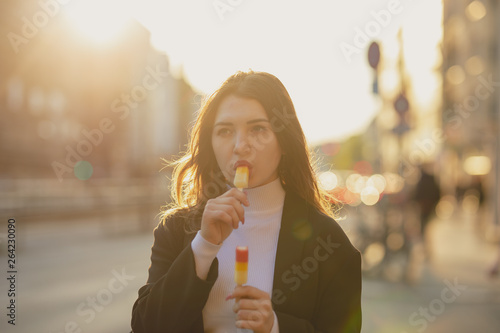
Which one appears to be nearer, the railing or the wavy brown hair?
the wavy brown hair

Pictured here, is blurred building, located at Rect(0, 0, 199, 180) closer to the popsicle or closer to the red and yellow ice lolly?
the popsicle

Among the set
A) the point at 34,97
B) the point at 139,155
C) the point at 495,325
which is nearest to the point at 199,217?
the point at 495,325

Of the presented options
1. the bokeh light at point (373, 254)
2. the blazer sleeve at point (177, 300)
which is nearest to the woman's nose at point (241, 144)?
the blazer sleeve at point (177, 300)

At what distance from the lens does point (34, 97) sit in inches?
1398

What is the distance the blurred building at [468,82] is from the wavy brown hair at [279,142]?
30.8 meters

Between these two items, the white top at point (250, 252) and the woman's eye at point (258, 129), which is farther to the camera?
the woman's eye at point (258, 129)

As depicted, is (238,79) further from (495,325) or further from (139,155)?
(139,155)

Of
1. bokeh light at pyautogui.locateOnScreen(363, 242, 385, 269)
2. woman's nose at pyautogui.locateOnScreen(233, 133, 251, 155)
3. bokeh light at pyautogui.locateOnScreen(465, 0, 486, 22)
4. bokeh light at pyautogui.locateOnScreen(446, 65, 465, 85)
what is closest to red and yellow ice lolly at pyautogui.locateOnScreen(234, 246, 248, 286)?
woman's nose at pyautogui.locateOnScreen(233, 133, 251, 155)

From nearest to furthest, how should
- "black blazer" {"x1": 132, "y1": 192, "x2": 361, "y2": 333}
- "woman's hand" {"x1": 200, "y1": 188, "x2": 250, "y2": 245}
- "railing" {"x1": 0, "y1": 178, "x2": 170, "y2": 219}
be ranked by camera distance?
"woman's hand" {"x1": 200, "y1": 188, "x2": 250, "y2": 245} → "black blazer" {"x1": 132, "y1": 192, "x2": 361, "y2": 333} → "railing" {"x1": 0, "y1": 178, "x2": 170, "y2": 219}

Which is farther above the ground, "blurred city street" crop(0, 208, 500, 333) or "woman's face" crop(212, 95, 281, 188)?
"woman's face" crop(212, 95, 281, 188)

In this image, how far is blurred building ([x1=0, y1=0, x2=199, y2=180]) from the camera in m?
32.4

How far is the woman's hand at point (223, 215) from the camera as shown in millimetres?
1837

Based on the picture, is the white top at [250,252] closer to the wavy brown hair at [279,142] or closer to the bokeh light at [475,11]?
the wavy brown hair at [279,142]

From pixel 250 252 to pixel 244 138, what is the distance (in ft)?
1.44
